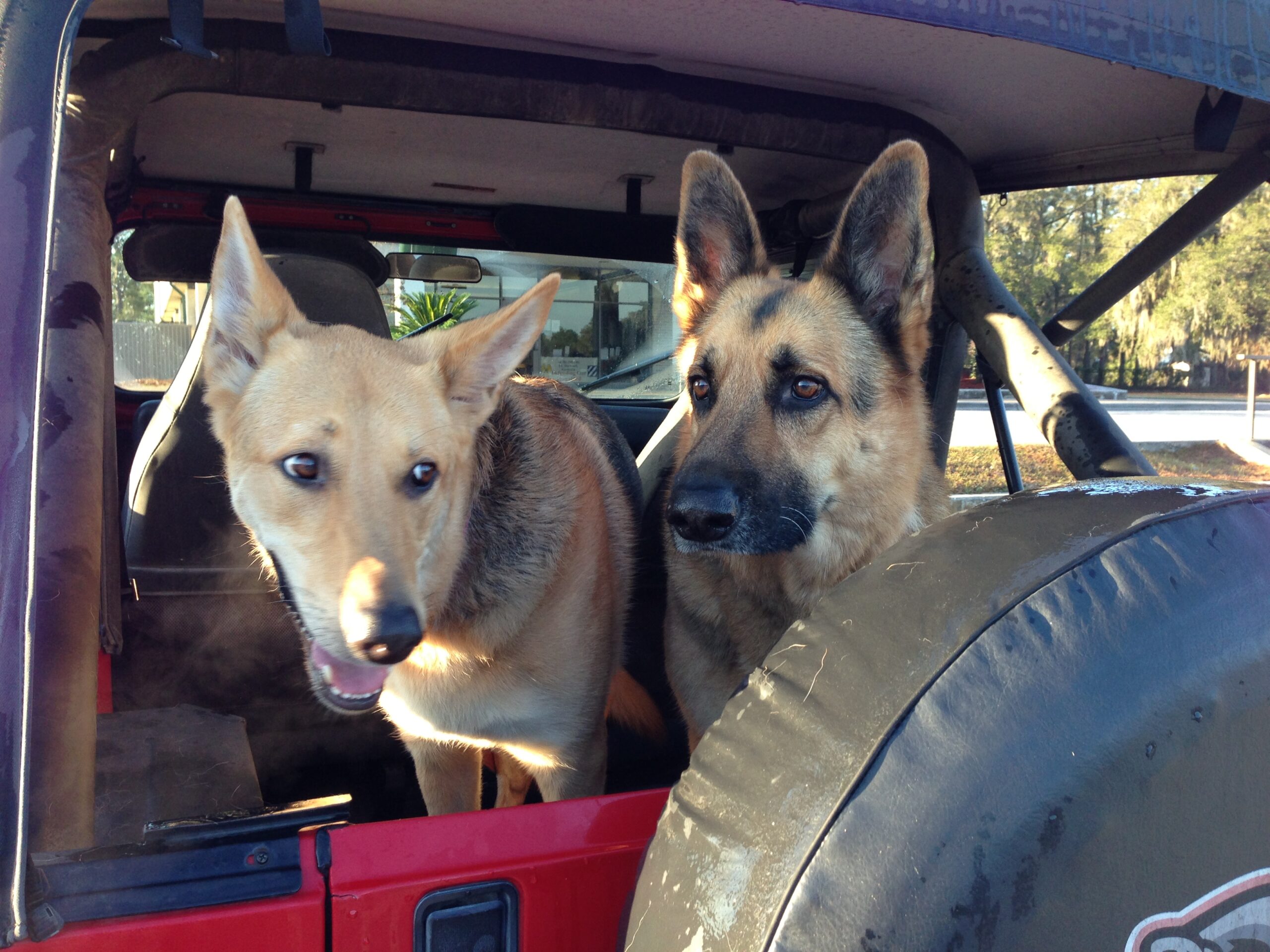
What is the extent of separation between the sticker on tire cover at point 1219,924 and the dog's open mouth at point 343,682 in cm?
132

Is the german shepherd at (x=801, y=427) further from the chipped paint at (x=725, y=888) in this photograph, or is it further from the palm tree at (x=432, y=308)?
the palm tree at (x=432, y=308)

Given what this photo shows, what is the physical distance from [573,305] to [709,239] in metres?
1.54

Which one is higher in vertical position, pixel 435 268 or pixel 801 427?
pixel 435 268

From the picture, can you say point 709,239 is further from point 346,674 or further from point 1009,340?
point 346,674

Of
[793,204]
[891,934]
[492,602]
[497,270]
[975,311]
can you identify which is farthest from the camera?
[497,270]

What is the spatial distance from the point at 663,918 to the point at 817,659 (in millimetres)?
370

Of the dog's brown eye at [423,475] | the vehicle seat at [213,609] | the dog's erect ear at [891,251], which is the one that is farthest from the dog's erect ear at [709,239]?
the vehicle seat at [213,609]

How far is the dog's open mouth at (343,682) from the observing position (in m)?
1.70

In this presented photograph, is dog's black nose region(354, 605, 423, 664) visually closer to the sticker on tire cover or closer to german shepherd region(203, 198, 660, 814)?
german shepherd region(203, 198, 660, 814)

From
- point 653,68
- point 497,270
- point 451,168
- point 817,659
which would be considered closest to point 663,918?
point 817,659

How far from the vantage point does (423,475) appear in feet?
6.06

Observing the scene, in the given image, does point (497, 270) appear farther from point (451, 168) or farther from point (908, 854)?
point (908, 854)

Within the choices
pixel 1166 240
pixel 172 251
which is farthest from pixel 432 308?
pixel 1166 240

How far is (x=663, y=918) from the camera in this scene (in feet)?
3.43
